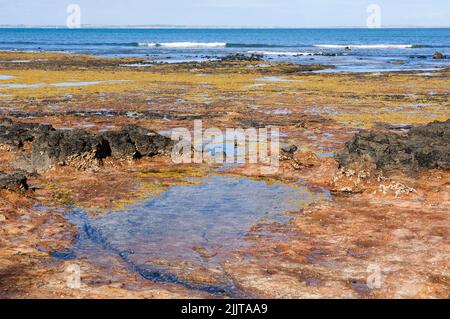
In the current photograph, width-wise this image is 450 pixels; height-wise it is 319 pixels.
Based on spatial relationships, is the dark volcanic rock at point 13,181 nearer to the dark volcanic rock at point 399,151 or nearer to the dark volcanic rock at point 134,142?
the dark volcanic rock at point 134,142

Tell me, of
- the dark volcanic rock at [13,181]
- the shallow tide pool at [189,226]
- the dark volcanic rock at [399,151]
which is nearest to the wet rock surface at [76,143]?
the dark volcanic rock at [13,181]

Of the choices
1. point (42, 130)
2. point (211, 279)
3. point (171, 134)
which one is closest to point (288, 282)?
point (211, 279)

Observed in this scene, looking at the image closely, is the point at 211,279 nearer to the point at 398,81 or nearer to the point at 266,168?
the point at 266,168

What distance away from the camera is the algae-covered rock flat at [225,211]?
10.3m

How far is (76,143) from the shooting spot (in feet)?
64.1

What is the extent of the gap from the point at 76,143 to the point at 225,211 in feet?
22.6

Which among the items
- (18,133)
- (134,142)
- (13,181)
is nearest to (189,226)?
(13,181)

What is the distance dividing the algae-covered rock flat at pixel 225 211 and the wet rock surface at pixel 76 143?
0.05 metres

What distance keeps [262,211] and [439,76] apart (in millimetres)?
44158

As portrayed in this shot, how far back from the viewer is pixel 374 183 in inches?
667

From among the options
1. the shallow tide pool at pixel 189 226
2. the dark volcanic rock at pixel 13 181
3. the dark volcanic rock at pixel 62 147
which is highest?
the dark volcanic rock at pixel 62 147

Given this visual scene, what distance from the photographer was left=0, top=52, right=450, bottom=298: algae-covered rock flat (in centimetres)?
1033

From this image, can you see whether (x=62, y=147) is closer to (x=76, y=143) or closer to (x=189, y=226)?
(x=76, y=143)

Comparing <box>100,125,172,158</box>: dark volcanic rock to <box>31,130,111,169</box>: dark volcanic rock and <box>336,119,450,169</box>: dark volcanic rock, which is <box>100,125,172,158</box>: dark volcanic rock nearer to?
<box>31,130,111,169</box>: dark volcanic rock
